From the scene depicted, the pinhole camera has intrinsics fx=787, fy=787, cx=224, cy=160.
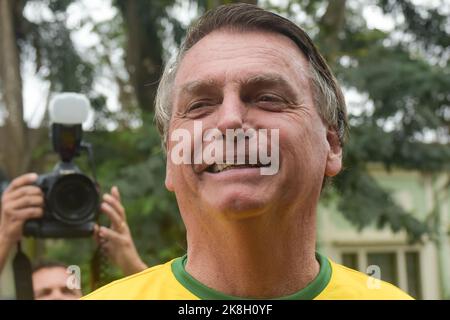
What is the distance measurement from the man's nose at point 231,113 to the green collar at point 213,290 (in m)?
0.27

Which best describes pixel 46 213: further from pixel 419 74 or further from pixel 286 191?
pixel 419 74

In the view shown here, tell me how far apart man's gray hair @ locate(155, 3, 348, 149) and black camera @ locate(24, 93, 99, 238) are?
1202 millimetres

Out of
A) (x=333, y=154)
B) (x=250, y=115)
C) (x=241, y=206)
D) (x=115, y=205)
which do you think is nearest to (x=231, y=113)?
(x=250, y=115)

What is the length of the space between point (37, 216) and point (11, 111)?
403cm

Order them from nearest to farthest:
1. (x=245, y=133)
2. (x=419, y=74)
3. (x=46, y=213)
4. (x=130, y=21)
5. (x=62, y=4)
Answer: (x=245, y=133) < (x=46, y=213) < (x=419, y=74) < (x=62, y=4) < (x=130, y=21)

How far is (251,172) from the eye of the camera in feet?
3.93

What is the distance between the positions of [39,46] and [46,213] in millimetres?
4885

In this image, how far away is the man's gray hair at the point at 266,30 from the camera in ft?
4.55

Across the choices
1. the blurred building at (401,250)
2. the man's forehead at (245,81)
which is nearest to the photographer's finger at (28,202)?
the man's forehead at (245,81)

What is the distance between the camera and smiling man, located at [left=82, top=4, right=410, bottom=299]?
1.23 meters

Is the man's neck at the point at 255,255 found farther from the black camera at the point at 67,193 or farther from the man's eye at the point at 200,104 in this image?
the black camera at the point at 67,193

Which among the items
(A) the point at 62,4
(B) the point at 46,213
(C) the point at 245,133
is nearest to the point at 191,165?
(C) the point at 245,133

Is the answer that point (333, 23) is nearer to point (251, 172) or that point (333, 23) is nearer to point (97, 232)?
point (97, 232)

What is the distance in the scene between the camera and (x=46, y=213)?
271 cm
